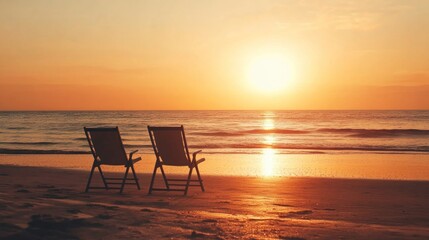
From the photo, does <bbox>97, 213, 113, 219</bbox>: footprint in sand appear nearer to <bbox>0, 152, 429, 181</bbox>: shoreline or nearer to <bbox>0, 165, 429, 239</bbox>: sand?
→ <bbox>0, 165, 429, 239</bbox>: sand

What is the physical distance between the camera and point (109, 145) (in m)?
8.34

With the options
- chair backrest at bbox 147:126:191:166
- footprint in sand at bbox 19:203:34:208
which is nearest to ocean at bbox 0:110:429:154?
chair backrest at bbox 147:126:191:166

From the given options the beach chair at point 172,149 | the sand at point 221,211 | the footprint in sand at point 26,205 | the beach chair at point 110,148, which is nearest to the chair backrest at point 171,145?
the beach chair at point 172,149

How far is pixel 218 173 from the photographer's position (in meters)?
12.3

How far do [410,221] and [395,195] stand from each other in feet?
8.59

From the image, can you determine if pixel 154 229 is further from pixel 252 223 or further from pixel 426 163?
pixel 426 163

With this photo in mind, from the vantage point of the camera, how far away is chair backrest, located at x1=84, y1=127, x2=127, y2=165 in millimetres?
8250

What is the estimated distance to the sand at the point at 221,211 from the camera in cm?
488

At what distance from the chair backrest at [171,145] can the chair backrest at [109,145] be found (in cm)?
56

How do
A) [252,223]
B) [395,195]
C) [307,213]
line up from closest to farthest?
1. [252,223]
2. [307,213]
3. [395,195]

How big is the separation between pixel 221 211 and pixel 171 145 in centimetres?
216

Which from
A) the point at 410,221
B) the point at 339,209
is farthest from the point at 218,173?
the point at 410,221

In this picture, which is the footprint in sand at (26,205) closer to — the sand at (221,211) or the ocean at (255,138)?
the sand at (221,211)

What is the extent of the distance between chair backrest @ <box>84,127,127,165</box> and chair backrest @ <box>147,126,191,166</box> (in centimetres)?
56
